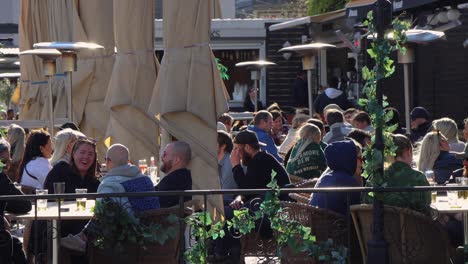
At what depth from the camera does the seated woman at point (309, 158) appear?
11344mm

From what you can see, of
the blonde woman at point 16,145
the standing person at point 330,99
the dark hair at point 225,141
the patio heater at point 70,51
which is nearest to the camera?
the dark hair at point 225,141

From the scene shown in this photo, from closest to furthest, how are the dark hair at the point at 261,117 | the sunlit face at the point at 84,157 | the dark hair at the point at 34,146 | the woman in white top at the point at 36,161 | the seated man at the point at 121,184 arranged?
the seated man at the point at 121,184, the sunlit face at the point at 84,157, the woman in white top at the point at 36,161, the dark hair at the point at 34,146, the dark hair at the point at 261,117

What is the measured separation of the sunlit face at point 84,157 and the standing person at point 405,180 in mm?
2615

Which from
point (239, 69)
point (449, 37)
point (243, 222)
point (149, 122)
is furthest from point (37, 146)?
point (239, 69)

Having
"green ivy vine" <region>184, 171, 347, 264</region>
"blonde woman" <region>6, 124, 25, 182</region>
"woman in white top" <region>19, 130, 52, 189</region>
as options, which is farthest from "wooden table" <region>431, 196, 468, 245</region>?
"blonde woman" <region>6, 124, 25, 182</region>

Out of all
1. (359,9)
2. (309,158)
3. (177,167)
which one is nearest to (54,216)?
(177,167)

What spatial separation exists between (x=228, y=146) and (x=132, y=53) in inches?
53.0

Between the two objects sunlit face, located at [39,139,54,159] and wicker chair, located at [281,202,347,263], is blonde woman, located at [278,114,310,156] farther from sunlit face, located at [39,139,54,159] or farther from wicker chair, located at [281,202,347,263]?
wicker chair, located at [281,202,347,263]

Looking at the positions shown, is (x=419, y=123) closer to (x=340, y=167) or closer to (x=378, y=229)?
(x=340, y=167)

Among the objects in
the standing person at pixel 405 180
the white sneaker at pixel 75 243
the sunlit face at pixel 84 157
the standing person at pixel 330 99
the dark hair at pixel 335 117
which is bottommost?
the white sneaker at pixel 75 243

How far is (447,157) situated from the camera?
35.8ft

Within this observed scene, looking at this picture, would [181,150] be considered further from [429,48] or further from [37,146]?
[429,48]

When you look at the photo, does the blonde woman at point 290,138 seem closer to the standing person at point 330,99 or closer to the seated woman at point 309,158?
the seated woman at point 309,158

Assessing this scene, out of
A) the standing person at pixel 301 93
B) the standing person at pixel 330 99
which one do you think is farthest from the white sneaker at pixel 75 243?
the standing person at pixel 301 93
